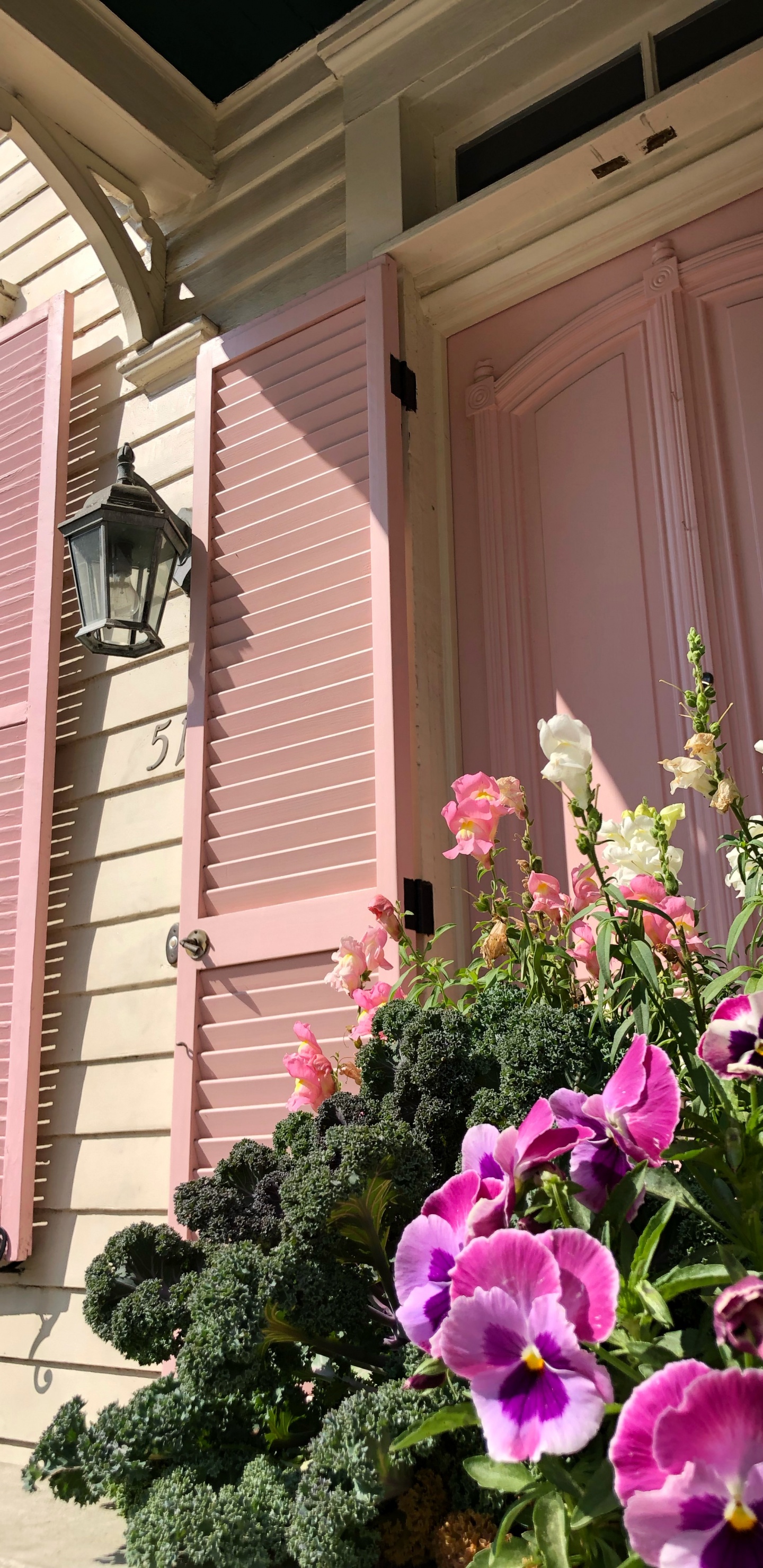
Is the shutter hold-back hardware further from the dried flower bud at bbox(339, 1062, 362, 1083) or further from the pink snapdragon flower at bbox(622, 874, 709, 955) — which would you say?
the pink snapdragon flower at bbox(622, 874, 709, 955)

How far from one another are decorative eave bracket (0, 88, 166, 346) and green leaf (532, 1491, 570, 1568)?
3.16 metres

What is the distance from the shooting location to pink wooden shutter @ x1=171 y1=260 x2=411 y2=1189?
238cm

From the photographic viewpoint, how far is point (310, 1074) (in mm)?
1486

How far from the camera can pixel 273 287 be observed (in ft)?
10.1

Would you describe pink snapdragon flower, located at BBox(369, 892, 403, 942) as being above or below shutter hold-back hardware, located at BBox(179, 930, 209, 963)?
below

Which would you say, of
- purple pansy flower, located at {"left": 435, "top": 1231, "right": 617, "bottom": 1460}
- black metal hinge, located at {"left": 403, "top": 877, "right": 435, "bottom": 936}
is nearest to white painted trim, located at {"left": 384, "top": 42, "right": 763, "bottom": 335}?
black metal hinge, located at {"left": 403, "top": 877, "right": 435, "bottom": 936}

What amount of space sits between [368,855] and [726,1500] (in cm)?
185

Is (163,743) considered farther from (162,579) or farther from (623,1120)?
(623,1120)

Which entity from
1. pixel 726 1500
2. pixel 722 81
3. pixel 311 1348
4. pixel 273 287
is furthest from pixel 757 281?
pixel 726 1500

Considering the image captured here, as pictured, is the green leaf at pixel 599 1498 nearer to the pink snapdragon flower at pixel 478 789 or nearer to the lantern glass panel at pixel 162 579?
the pink snapdragon flower at pixel 478 789

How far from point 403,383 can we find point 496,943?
175 cm

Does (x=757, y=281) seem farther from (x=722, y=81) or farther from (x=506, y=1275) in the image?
(x=506, y=1275)

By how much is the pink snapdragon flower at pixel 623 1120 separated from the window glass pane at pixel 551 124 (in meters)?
2.32

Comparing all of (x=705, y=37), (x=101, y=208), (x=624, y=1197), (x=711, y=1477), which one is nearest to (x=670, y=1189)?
(x=624, y=1197)
